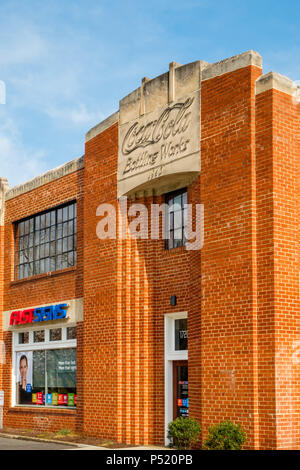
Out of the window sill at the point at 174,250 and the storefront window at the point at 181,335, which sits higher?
the window sill at the point at 174,250

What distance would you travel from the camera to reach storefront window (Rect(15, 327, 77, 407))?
2161 cm

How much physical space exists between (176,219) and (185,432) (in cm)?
546

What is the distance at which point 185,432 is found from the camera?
614 inches

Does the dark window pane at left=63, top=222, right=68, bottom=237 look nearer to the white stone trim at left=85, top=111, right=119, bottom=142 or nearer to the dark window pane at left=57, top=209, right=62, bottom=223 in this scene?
the dark window pane at left=57, top=209, right=62, bottom=223

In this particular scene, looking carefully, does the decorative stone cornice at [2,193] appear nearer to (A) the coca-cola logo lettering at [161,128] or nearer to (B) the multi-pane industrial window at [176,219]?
(A) the coca-cola logo lettering at [161,128]

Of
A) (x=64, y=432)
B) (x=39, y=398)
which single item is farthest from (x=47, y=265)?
(x=64, y=432)

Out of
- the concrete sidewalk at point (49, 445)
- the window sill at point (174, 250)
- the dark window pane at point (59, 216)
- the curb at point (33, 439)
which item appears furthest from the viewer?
the dark window pane at point (59, 216)

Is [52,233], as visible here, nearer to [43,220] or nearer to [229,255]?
A: [43,220]

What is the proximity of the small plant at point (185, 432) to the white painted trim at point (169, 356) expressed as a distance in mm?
1808

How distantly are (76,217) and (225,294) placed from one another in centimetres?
785

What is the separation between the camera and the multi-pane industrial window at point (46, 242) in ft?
73.0

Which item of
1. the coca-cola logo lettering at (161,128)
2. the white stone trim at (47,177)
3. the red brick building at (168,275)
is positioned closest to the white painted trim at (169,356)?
the red brick building at (168,275)

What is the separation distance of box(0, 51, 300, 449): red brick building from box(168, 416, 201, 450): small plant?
0.97 ft

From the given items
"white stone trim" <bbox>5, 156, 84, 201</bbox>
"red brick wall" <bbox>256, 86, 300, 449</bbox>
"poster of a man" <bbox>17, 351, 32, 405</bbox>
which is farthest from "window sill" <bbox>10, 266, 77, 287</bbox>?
"red brick wall" <bbox>256, 86, 300, 449</bbox>
